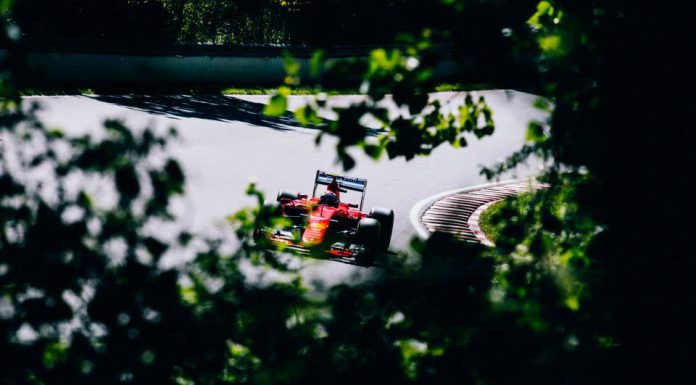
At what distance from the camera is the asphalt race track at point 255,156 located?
12.6 metres

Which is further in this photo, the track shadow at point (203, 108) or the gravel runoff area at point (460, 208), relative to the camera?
the track shadow at point (203, 108)

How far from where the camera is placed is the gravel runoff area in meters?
11.9

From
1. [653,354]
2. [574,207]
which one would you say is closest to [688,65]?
[574,207]

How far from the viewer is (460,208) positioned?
13352mm

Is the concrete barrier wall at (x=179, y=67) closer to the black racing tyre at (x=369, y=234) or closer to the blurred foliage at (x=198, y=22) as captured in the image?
the blurred foliage at (x=198, y=22)

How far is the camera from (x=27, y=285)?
2299mm

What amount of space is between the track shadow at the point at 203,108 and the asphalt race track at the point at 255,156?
0.02m

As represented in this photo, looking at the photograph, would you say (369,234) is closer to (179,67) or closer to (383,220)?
(383,220)

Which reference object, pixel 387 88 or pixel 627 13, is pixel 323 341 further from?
pixel 627 13

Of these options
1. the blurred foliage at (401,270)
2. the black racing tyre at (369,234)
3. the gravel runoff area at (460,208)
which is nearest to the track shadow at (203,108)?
the gravel runoff area at (460,208)

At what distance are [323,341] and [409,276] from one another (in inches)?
12.9

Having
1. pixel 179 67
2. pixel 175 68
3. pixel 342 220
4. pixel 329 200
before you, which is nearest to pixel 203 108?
pixel 175 68

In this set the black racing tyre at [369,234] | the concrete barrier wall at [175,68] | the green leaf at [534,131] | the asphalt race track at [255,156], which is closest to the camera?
the green leaf at [534,131]

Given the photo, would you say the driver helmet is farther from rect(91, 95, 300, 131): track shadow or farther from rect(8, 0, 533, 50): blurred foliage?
rect(91, 95, 300, 131): track shadow
